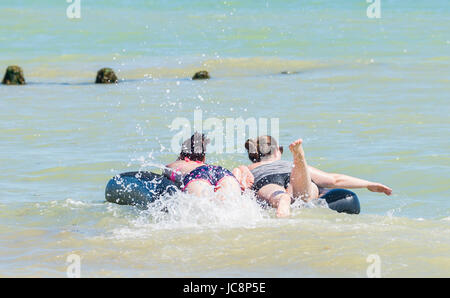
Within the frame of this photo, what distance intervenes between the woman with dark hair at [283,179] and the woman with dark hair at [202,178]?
1.21 ft

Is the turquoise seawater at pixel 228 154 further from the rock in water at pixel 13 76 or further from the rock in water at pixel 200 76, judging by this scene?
the rock in water at pixel 13 76

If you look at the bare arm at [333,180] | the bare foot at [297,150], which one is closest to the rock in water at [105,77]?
the bare arm at [333,180]

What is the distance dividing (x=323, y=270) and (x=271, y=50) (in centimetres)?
2410

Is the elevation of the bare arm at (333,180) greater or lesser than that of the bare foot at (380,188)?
greater

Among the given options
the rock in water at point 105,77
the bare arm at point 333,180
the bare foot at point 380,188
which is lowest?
the bare foot at point 380,188

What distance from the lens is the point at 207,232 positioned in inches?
258

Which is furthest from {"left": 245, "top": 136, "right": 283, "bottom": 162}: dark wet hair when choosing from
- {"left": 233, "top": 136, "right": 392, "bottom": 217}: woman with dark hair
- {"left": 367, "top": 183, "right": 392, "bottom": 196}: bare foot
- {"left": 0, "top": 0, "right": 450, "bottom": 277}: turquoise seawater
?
{"left": 367, "top": 183, "right": 392, "bottom": 196}: bare foot

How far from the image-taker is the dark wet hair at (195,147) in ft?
25.5

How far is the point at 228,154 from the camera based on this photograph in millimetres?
11164

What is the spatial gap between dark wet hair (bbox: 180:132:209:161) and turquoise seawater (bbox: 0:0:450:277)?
0.69 metres

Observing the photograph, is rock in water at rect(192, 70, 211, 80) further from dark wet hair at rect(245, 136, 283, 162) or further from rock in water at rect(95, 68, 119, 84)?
dark wet hair at rect(245, 136, 283, 162)

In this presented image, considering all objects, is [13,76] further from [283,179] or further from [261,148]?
[283,179]

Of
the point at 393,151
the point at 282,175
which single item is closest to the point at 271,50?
the point at 393,151
